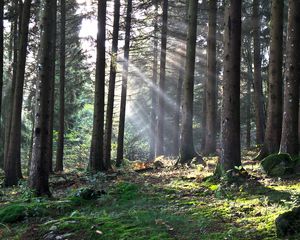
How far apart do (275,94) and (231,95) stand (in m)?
4.22

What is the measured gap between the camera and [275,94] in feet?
46.4

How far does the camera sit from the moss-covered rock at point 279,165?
10589 millimetres

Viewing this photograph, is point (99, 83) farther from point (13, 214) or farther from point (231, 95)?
point (13, 214)

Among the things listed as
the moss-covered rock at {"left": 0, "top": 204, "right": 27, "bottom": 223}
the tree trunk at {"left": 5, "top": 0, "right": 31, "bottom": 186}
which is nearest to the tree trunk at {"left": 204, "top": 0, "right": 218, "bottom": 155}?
the tree trunk at {"left": 5, "top": 0, "right": 31, "bottom": 186}

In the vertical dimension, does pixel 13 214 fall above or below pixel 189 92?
below

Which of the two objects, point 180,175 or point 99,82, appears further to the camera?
point 99,82

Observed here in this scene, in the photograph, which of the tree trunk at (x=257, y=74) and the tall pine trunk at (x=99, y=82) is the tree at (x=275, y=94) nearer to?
the tall pine trunk at (x=99, y=82)

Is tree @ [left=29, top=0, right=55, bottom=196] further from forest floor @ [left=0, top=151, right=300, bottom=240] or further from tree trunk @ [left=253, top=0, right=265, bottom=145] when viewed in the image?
tree trunk @ [left=253, top=0, right=265, bottom=145]

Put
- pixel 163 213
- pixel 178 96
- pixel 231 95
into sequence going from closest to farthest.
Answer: pixel 163 213 → pixel 231 95 → pixel 178 96

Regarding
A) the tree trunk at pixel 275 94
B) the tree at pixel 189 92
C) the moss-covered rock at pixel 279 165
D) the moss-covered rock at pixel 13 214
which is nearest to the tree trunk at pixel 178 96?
the tree at pixel 189 92

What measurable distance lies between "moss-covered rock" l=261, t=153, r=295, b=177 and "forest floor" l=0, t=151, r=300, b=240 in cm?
30

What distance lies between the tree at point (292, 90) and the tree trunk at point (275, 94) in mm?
2388

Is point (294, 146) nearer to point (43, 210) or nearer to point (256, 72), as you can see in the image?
point (43, 210)

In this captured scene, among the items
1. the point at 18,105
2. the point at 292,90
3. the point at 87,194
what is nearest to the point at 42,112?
the point at 87,194
